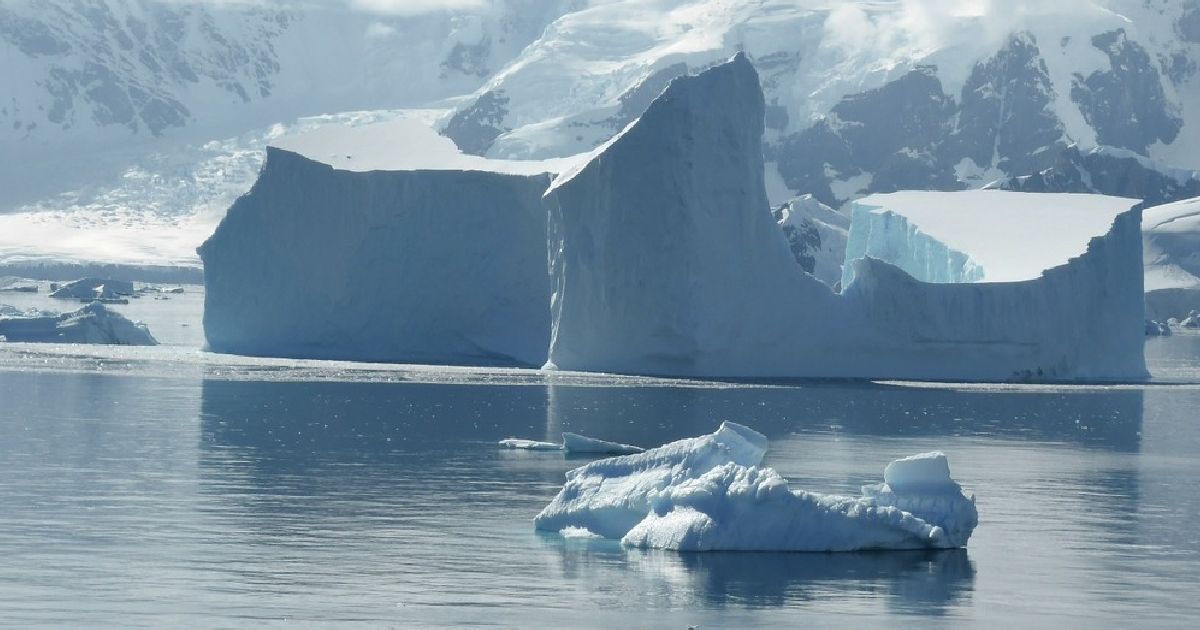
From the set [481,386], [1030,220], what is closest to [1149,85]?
[1030,220]

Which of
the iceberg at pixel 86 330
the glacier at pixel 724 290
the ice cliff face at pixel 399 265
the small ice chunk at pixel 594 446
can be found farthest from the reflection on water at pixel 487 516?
the iceberg at pixel 86 330

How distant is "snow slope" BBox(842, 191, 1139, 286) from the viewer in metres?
48.6

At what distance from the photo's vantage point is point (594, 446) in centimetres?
3070

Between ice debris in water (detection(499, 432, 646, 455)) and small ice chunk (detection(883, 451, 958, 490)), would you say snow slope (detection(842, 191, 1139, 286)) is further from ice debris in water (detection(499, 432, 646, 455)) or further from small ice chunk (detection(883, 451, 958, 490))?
small ice chunk (detection(883, 451, 958, 490))

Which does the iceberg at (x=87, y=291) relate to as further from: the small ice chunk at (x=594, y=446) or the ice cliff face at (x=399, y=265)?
the small ice chunk at (x=594, y=446)

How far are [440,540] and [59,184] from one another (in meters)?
152

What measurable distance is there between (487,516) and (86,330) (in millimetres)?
38499

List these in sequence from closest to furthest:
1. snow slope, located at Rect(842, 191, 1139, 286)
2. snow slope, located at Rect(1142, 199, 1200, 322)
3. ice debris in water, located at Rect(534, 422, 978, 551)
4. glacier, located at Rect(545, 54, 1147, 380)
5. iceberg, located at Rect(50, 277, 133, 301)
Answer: ice debris in water, located at Rect(534, 422, 978, 551), glacier, located at Rect(545, 54, 1147, 380), snow slope, located at Rect(842, 191, 1139, 286), snow slope, located at Rect(1142, 199, 1200, 322), iceberg, located at Rect(50, 277, 133, 301)

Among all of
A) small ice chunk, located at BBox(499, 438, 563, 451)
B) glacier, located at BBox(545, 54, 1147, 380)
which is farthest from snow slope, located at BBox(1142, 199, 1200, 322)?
small ice chunk, located at BBox(499, 438, 563, 451)

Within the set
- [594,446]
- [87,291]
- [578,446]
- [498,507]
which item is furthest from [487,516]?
[87,291]

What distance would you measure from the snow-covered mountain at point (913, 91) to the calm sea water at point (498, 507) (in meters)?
111

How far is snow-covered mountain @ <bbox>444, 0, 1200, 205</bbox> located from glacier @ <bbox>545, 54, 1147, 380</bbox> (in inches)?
4126

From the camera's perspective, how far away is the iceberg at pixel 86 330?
6047 cm

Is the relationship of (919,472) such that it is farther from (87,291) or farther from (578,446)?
(87,291)
